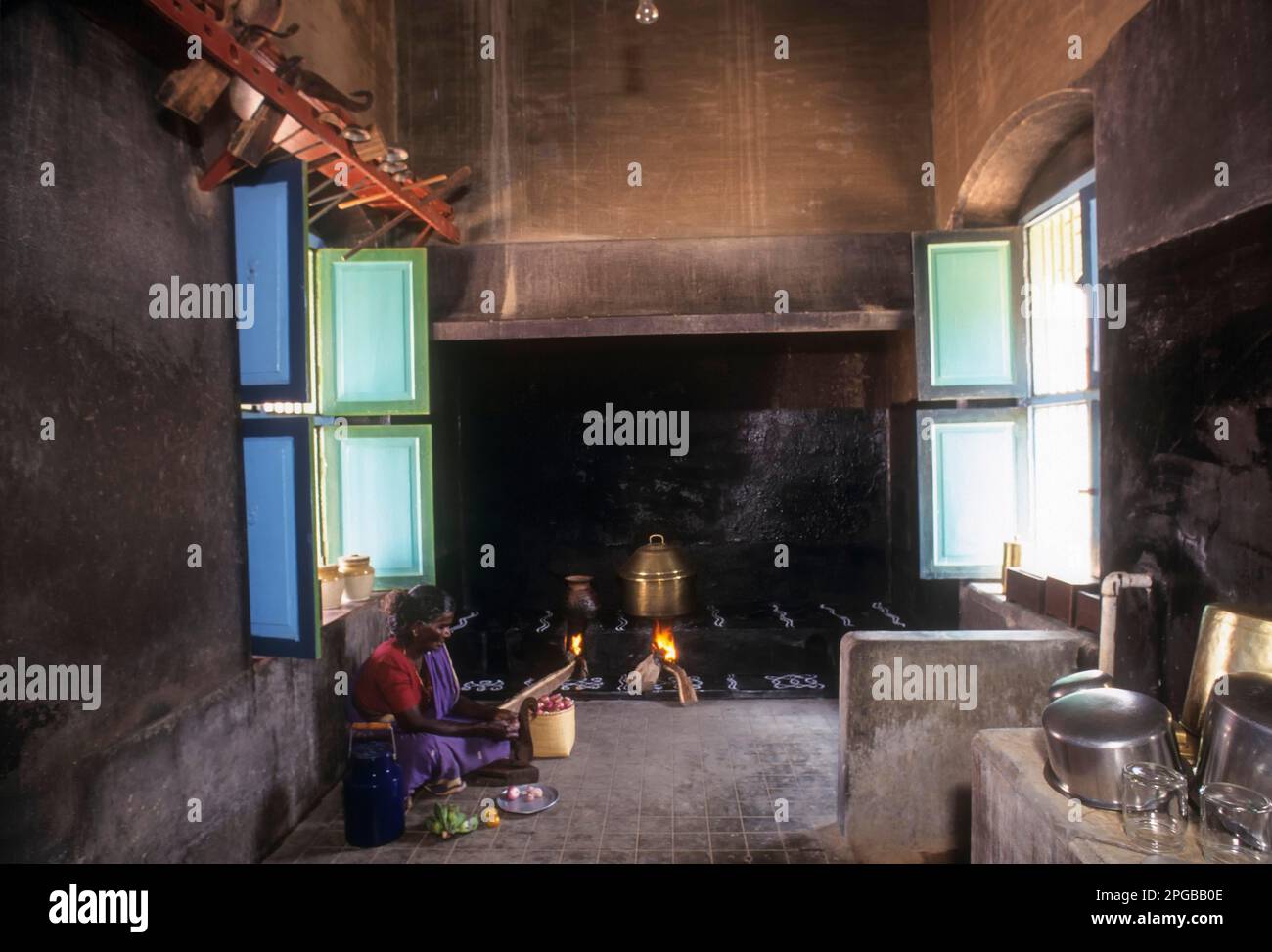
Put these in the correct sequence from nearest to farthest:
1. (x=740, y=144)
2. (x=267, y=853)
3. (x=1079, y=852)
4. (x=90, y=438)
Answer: (x=1079, y=852), (x=90, y=438), (x=267, y=853), (x=740, y=144)

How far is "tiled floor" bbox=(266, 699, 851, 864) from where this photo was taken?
4.51m

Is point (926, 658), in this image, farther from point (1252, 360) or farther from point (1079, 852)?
point (1252, 360)

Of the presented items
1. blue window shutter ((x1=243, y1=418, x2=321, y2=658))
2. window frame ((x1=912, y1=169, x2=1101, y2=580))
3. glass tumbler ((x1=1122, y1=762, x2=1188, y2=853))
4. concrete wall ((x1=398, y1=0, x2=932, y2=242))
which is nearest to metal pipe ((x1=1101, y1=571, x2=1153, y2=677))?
glass tumbler ((x1=1122, y1=762, x2=1188, y2=853))

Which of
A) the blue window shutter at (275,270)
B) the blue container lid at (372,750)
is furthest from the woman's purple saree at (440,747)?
the blue window shutter at (275,270)

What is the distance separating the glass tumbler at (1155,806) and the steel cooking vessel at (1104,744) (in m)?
0.05

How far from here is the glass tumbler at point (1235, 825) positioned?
2426mm

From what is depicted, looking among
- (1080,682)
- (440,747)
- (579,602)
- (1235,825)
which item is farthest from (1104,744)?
(579,602)

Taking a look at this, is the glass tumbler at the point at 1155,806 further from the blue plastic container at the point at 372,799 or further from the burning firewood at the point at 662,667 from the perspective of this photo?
the burning firewood at the point at 662,667

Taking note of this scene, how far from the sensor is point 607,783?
5.46m

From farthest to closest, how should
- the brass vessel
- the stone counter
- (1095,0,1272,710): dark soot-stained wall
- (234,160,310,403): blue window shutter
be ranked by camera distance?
1. (234,160,310,403): blue window shutter
2. (1095,0,1272,710): dark soot-stained wall
3. the brass vessel
4. the stone counter

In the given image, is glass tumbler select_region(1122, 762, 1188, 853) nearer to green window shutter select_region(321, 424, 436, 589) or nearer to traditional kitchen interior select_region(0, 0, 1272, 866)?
traditional kitchen interior select_region(0, 0, 1272, 866)

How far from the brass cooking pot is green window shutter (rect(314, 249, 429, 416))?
2747mm
